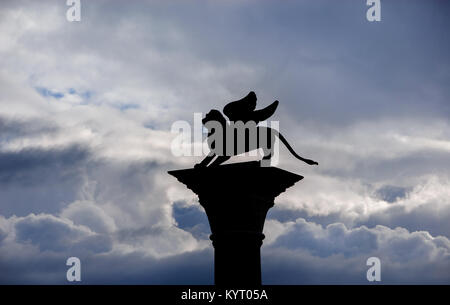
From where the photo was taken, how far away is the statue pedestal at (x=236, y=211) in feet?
38.2

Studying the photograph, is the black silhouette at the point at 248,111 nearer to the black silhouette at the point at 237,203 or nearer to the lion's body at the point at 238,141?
the lion's body at the point at 238,141

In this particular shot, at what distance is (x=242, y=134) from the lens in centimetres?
1245

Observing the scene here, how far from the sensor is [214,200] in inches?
471

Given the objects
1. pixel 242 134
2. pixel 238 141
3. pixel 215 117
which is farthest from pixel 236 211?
pixel 215 117

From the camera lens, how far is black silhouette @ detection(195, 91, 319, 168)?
40.6 feet

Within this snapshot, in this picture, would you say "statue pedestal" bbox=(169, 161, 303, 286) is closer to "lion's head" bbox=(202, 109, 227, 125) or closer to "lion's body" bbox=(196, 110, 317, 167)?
"lion's body" bbox=(196, 110, 317, 167)

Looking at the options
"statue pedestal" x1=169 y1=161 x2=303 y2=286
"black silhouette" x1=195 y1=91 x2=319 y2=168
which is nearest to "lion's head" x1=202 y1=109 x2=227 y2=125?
"black silhouette" x1=195 y1=91 x2=319 y2=168

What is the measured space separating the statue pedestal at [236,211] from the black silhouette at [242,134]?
20.5 inches

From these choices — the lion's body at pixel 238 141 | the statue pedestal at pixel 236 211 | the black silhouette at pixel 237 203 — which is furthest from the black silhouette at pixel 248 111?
the statue pedestal at pixel 236 211

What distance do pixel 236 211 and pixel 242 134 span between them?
5.83 ft

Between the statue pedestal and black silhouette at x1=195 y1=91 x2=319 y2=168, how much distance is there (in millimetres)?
521
